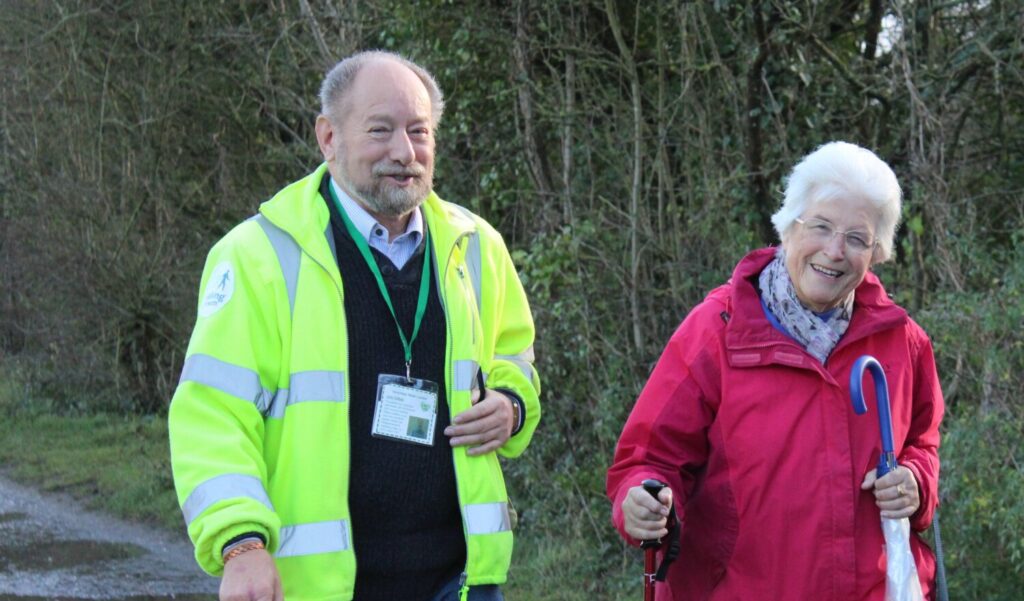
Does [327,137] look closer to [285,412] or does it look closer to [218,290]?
[218,290]

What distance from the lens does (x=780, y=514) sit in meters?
3.73

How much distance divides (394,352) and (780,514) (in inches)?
42.7

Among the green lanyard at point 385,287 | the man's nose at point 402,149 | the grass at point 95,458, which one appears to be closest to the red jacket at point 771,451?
the green lanyard at point 385,287

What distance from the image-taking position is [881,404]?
375cm

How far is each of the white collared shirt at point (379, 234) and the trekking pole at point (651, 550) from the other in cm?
90

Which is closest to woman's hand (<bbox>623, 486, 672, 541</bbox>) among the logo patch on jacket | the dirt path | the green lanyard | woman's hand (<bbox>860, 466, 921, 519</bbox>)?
woman's hand (<bbox>860, 466, 921, 519</bbox>)

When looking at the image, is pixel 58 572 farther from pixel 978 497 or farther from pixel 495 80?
pixel 978 497

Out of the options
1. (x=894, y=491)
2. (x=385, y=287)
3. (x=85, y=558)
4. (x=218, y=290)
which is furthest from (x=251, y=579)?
(x=85, y=558)

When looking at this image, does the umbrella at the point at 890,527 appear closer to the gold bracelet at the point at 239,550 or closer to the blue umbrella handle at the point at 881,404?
the blue umbrella handle at the point at 881,404

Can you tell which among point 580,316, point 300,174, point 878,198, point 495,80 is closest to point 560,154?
point 495,80

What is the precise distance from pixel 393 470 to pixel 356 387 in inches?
9.4

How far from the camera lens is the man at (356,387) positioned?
359 centimetres

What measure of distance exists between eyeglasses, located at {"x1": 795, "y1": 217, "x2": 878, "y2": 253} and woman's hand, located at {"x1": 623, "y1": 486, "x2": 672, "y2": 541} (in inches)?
31.0

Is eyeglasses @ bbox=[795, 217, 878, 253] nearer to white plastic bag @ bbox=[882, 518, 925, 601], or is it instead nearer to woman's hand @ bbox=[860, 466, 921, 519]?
woman's hand @ bbox=[860, 466, 921, 519]
